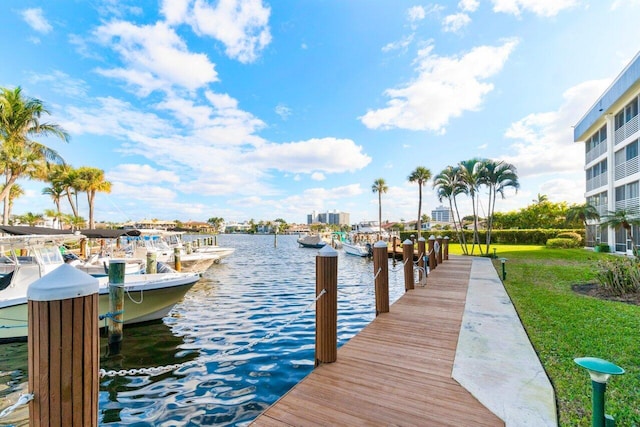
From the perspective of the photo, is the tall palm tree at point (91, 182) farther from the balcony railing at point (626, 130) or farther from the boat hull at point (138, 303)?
the balcony railing at point (626, 130)

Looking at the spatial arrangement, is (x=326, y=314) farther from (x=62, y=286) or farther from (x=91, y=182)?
(x=91, y=182)

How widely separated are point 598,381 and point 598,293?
8698mm

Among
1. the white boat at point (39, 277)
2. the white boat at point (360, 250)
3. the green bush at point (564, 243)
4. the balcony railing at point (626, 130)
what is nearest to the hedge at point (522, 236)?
the green bush at point (564, 243)

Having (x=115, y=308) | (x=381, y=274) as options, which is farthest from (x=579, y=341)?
(x=115, y=308)

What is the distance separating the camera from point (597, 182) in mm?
25516

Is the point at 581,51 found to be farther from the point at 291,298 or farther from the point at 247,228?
the point at 247,228

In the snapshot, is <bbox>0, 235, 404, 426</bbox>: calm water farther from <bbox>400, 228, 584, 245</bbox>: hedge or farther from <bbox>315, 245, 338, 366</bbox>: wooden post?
<bbox>400, 228, 584, 245</bbox>: hedge

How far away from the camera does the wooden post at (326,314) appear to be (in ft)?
13.7

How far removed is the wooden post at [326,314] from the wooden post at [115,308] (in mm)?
4811

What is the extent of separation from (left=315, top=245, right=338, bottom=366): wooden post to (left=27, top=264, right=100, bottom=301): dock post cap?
8.92ft

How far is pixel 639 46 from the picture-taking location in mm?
17922

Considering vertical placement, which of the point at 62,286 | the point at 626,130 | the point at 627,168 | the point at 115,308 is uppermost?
the point at 626,130

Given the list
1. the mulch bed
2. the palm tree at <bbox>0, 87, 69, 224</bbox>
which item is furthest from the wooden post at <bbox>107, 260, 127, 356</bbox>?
the palm tree at <bbox>0, 87, 69, 224</bbox>

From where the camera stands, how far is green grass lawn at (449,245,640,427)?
3.15 m
